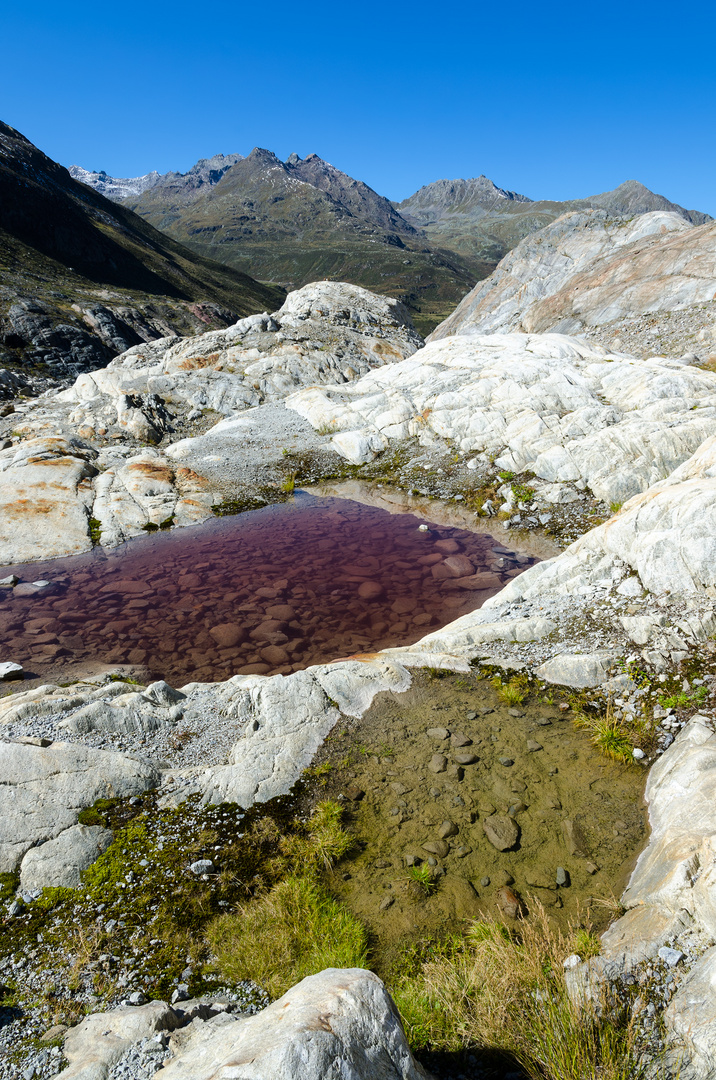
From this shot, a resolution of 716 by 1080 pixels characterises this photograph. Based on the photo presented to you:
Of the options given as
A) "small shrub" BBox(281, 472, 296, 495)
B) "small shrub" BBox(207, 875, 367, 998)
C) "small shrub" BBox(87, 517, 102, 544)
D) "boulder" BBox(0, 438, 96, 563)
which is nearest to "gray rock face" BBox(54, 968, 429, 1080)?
"small shrub" BBox(207, 875, 367, 998)

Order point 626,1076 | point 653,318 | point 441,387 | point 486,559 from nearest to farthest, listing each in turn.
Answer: point 626,1076, point 486,559, point 441,387, point 653,318

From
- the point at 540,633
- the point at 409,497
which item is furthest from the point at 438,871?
the point at 409,497

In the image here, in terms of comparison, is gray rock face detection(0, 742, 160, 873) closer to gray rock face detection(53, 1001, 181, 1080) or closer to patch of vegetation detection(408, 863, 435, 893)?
gray rock face detection(53, 1001, 181, 1080)

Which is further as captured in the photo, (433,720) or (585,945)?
(433,720)

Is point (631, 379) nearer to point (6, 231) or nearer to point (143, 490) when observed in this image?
point (143, 490)

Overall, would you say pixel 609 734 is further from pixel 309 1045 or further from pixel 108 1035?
pixel 108 1035

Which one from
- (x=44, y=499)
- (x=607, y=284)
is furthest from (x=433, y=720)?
(x=607, y=284)

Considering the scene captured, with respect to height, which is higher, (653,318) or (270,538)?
(653,318)

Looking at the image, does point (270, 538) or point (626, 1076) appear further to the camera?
point (270, 538)
